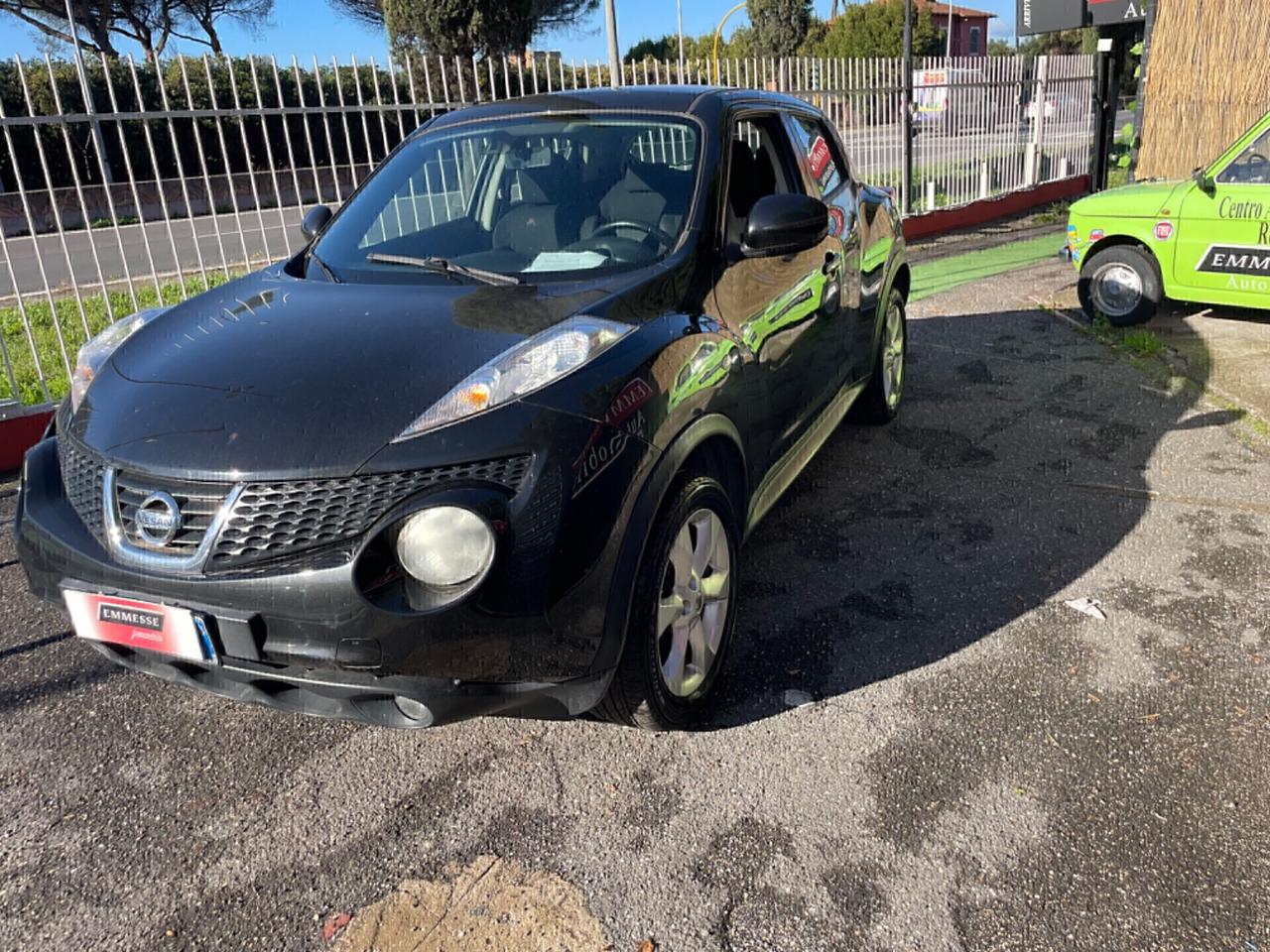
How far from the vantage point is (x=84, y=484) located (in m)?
2.33

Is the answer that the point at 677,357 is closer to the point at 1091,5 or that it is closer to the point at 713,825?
the point at 713,825

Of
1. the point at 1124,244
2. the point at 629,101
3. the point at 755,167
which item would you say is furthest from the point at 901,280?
the point at 1124,244

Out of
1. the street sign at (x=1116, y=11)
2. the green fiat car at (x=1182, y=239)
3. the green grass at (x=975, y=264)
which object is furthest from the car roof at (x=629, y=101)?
the street sign at (x=1116, y=11)

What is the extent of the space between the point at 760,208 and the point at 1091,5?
1421 centimetres

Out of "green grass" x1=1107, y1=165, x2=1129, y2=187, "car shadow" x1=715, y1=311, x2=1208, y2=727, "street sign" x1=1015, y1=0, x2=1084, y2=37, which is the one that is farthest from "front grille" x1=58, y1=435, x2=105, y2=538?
"green grass" x1=1107, y1=165, x2=1129, y2=187

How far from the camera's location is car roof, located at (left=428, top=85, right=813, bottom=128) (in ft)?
11.2

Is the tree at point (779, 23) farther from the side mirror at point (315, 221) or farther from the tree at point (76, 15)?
the side mirror at point (315, 221)

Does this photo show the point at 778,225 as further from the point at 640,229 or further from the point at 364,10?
the point at 364,10

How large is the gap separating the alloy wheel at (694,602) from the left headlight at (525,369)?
0.54 m

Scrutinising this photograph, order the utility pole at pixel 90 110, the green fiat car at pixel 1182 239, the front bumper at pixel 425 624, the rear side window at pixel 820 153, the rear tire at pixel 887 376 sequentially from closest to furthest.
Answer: the front bumper at pixel 425 624, the rear side window at pixel 820 153, the rear tire at pixel 887 376, the utility pole at pixel 90 110, the green fiat car at pixel 1182 239

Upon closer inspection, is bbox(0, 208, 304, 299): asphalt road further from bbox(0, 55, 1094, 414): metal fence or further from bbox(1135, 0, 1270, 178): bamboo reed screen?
bbox(1135, 0, 1270, 178): bamboo reed screen

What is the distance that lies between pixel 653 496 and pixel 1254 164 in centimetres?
629

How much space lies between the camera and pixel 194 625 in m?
2.12

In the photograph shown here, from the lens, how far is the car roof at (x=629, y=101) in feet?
11.2
